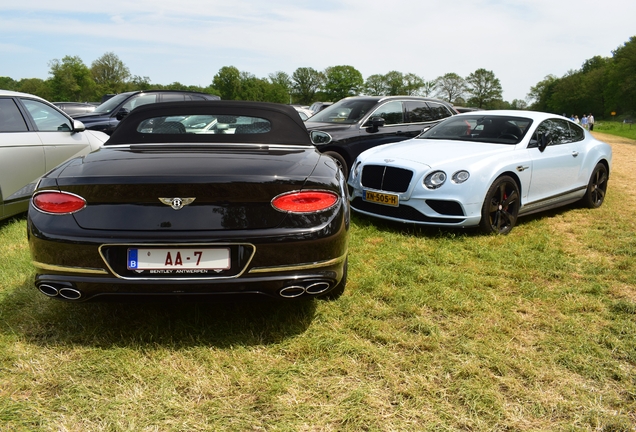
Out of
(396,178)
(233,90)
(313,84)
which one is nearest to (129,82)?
(233,90)

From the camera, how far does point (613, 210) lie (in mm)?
7070

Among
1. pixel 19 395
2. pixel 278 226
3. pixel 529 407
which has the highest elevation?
pixel 278 226

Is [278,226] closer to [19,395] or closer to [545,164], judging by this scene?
[19,395]

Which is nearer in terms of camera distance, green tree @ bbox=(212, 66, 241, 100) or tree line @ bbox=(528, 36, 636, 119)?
tree line @ bbox=(528, 36, 636, 119)

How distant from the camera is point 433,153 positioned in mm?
5836

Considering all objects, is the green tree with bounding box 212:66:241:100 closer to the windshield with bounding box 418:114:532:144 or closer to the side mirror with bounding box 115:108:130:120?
the side mirror with bounding box 115:108:130:120

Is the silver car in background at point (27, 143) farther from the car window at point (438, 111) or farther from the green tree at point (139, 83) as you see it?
the green tree at point (139, 83)

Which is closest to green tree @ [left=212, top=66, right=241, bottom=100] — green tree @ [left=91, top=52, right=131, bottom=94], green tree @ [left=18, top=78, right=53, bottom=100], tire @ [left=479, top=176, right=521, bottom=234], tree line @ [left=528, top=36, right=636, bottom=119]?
green tree @ [left=91, top=52, right=131, bottom=94]

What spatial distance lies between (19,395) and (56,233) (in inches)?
30.7

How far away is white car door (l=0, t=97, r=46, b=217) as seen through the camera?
525cm

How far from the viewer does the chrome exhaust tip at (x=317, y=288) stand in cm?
276

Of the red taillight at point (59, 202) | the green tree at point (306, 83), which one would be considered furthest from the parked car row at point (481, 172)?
the green tree at point (306, 83)

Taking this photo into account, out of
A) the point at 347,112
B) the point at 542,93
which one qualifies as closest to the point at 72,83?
the point at 347,112

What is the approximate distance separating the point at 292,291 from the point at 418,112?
706 cm
